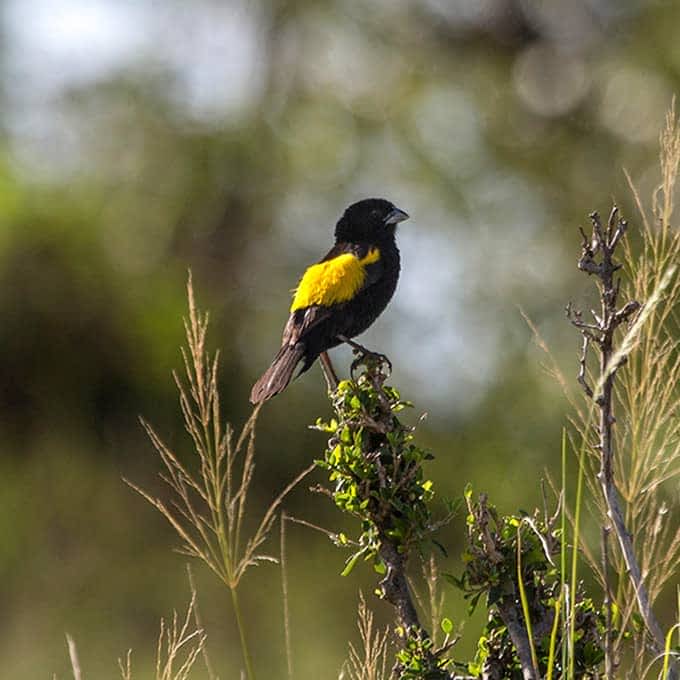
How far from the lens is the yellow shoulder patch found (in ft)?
13.0

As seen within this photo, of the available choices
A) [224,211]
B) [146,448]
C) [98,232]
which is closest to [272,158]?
[224,211]

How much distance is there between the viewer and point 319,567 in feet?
28.2

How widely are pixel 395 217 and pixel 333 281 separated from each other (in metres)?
0.54

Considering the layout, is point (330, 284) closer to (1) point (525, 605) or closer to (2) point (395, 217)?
(2) point (395, 217)

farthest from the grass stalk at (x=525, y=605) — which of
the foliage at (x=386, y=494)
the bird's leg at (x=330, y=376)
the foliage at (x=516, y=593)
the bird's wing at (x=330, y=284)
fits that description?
the bird's wing at (x=330, y=284)

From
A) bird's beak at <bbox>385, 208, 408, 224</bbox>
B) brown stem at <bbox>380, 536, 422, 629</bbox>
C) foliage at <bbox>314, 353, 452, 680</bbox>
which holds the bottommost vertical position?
brown stem at <bbox>380, 536, 422, 629</bbox>

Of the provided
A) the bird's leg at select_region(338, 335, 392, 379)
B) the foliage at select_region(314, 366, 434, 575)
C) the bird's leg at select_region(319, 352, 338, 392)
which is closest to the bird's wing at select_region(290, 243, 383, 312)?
the bird's leg at select_region(338, 335, 392, 379)

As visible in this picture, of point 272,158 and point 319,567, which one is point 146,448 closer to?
point 319,567

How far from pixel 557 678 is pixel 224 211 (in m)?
7.03

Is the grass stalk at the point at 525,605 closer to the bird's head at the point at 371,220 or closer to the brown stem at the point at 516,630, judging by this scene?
the brown stem at the point at 516,630

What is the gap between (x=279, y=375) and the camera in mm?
3627

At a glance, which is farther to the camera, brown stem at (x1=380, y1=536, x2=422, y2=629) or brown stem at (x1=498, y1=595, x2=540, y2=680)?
brown stem at (x1=380, y1=536, x2=422, y2=629)

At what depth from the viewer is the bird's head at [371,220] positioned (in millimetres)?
4457

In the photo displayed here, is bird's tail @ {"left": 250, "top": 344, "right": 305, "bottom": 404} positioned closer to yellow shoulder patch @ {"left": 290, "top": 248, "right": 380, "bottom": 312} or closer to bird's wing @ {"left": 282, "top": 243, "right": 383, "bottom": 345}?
bird's wing @ {"left": 282, "top": 243, "right": 383, "bottom": 345}
